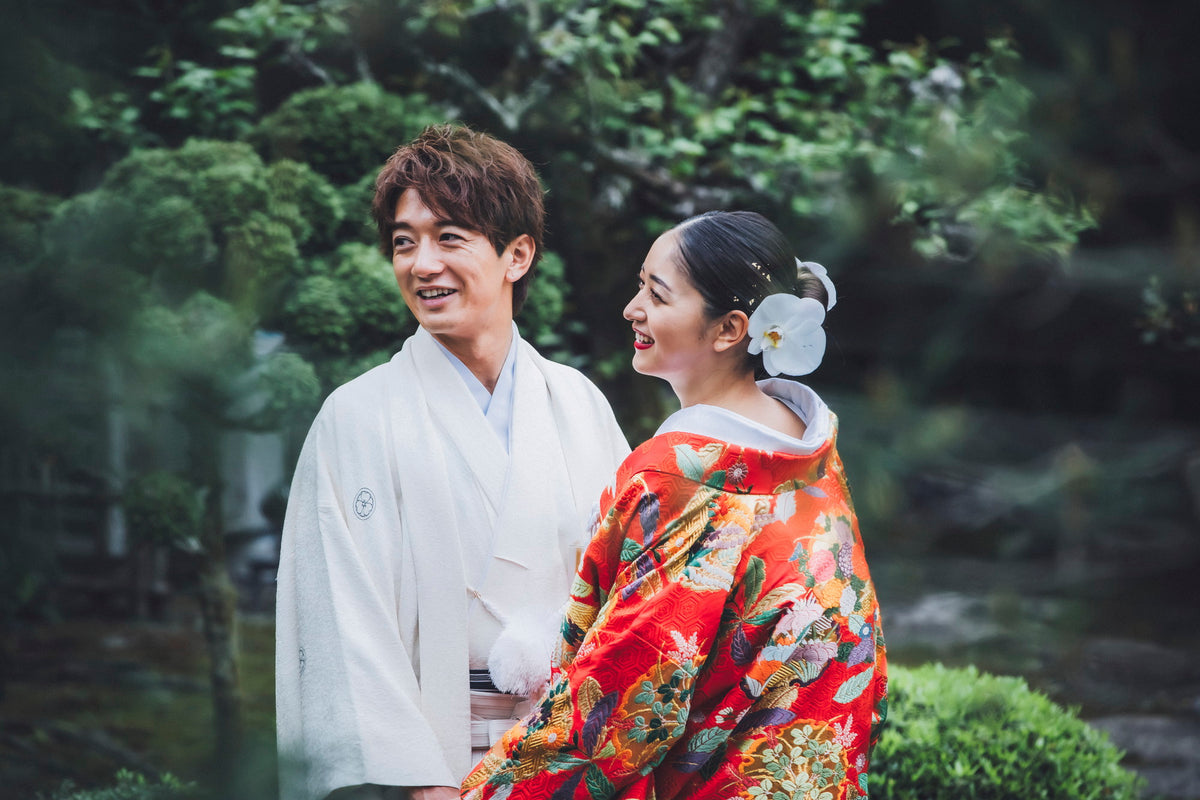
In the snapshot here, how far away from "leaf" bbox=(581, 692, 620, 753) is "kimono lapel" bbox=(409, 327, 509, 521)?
2.06ft

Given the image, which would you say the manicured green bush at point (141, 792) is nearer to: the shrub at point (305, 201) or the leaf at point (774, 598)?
the leaf at point (774, 598)

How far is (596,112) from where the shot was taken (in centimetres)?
521

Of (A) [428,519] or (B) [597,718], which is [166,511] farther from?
(B) [597,718]

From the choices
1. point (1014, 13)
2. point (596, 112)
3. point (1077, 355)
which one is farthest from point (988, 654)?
point (1014, 13)

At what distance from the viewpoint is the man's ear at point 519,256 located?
2371mm

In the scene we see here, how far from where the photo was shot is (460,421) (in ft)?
7.59

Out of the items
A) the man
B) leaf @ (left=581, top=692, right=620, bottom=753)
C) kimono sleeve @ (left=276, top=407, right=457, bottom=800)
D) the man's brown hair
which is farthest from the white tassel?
the man's brown hair

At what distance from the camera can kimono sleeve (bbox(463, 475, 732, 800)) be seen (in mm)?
1716

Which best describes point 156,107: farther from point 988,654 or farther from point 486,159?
point 988,654

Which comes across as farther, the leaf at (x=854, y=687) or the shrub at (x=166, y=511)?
the shrub at (x=166, y=511)

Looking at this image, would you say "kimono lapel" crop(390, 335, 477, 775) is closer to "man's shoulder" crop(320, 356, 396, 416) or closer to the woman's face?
"man's shoulder" crop(320, 356, 396, 416)

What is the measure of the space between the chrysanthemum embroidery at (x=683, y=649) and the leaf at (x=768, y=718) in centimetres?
20

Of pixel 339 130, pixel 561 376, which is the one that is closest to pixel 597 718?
pixel 561 376

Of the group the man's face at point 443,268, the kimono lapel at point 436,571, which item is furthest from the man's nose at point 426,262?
the kimono lapel at point 436,571
